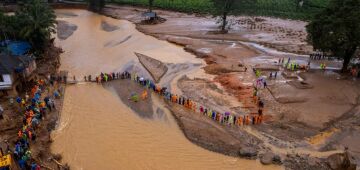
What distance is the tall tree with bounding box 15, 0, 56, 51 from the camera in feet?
129

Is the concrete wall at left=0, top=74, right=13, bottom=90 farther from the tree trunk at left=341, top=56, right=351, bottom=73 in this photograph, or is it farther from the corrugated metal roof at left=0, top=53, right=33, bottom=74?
the tree trunk at left=341, top=56, right=351, bottom=73

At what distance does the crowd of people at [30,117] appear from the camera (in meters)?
22.2

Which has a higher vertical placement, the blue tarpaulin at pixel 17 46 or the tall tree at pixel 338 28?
the tall tree at pixel 338 28

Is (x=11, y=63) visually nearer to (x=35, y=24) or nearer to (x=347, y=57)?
(x=35, y=24)

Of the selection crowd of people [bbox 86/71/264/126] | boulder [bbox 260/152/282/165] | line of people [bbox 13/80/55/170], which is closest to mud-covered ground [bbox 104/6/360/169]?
boulder [bbox 260/152/282/165]

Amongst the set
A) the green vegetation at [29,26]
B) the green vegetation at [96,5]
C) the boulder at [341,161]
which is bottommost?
the boulder at [341,161]

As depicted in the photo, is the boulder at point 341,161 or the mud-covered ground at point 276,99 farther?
the mud-covered ground at point 276,99

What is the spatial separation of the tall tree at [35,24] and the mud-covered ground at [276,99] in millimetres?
18260

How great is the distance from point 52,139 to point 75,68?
16.4 meters

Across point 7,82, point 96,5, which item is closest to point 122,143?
point 7,82

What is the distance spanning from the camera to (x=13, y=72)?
3027 cm

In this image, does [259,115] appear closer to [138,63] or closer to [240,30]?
[138,63]

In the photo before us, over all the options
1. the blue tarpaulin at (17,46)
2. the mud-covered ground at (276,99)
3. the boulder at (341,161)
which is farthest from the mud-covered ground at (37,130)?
the boulder at (341,161)

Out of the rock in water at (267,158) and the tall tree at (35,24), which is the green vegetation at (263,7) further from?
the rock in water at (267,158)
